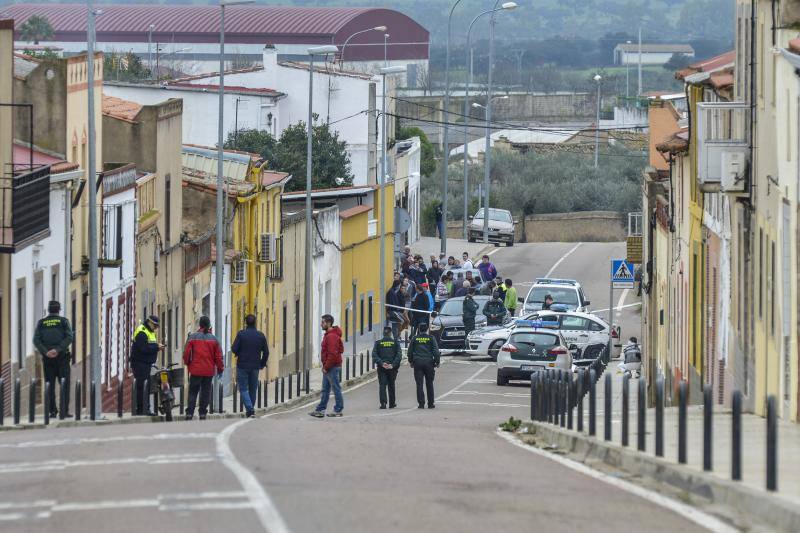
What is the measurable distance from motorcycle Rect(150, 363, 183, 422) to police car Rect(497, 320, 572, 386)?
1330cm

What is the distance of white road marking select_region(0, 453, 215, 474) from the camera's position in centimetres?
1541

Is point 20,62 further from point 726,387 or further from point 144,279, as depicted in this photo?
point 726,387

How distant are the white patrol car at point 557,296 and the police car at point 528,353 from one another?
41.9ft

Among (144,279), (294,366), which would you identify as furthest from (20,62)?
(294,366)

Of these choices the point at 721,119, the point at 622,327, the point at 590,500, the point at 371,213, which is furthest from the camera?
the point at 371,213

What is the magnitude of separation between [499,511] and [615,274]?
33.7 meters

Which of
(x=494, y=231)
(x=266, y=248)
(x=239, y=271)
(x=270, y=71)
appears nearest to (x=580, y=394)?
(x=239, y=271)

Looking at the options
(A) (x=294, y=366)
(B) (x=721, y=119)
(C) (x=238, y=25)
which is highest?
(C) (x=238, y=25)

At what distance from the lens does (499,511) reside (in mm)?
12508

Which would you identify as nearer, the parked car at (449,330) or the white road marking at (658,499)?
the white road marking at (658,499)

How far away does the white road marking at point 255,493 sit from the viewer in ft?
38.9

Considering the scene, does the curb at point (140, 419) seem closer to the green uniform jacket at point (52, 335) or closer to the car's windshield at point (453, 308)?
the green uniform jacket at point (52, 335)

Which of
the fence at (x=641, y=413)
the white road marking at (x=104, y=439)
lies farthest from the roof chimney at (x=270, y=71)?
the white road marking at (x=104, y=439)

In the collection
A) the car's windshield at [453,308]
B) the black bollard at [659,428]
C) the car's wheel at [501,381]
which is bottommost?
the car's wheel at [501,381]
